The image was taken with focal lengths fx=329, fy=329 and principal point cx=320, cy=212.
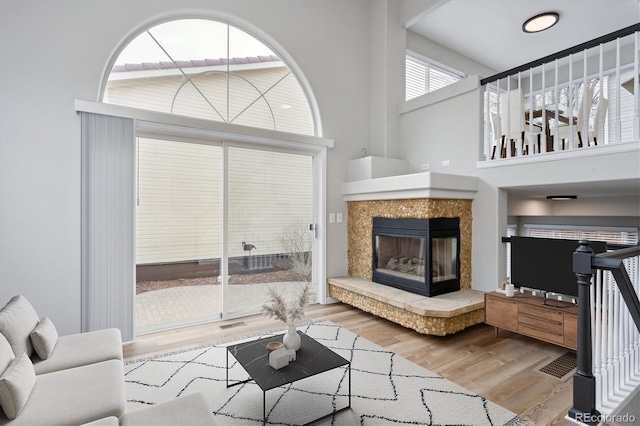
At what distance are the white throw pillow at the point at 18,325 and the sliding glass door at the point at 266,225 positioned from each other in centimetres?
200

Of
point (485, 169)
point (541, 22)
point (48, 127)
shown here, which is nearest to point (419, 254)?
point (485, 169)

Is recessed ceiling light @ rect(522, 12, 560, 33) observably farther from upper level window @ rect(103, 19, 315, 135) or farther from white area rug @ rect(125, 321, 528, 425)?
white area rug @ rect(125, 321, 528, 425)

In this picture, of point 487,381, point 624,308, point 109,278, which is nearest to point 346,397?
point 487,381

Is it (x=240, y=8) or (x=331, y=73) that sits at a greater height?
(x=240, y=8)

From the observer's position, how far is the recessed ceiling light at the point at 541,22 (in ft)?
16.4

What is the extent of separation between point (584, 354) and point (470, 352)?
3.87ft

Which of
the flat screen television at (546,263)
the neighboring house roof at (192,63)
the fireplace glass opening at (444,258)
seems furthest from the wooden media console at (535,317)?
the neighboring house roof at (192,63)

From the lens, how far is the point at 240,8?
3977 millimetres

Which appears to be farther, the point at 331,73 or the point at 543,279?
the point at 331,73

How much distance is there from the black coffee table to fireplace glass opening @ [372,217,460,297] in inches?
72.6

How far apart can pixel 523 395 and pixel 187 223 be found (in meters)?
3.49

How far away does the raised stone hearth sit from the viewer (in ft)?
10.6

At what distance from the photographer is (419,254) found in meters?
3.85

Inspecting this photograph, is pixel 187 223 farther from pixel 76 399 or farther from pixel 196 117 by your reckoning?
pixel 76 399
